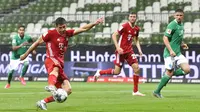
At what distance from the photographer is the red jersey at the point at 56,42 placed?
1523 centimetres

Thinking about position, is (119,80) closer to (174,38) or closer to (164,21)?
(164,21)

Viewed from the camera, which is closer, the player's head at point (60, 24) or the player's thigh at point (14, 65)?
the player's head at point (60, 24)

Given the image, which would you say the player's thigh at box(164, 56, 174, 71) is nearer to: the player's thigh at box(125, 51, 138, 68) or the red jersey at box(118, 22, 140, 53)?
the player's thigh at box(125, 51, 138, 68)

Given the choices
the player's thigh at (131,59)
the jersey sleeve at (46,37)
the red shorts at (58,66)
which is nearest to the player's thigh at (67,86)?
the red shorts at (58,66)

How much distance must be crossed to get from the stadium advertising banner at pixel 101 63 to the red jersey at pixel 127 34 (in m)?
10.2

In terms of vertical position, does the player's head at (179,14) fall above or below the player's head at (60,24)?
below

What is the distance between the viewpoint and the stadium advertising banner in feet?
104

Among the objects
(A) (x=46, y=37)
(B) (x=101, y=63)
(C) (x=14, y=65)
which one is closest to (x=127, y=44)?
(A) (x=46, y=37)

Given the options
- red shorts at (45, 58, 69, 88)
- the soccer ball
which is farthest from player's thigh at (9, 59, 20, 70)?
the soccer ball

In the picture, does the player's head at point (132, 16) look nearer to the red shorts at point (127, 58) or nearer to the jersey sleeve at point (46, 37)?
the red shorts at point (127, 58)

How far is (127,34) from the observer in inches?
856

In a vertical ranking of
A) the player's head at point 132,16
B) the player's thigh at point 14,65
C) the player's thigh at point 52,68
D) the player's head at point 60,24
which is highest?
the player's head at point 60,24

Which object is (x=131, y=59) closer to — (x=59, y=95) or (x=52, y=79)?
(x=52, y=79)

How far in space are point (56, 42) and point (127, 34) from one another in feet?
22.3
